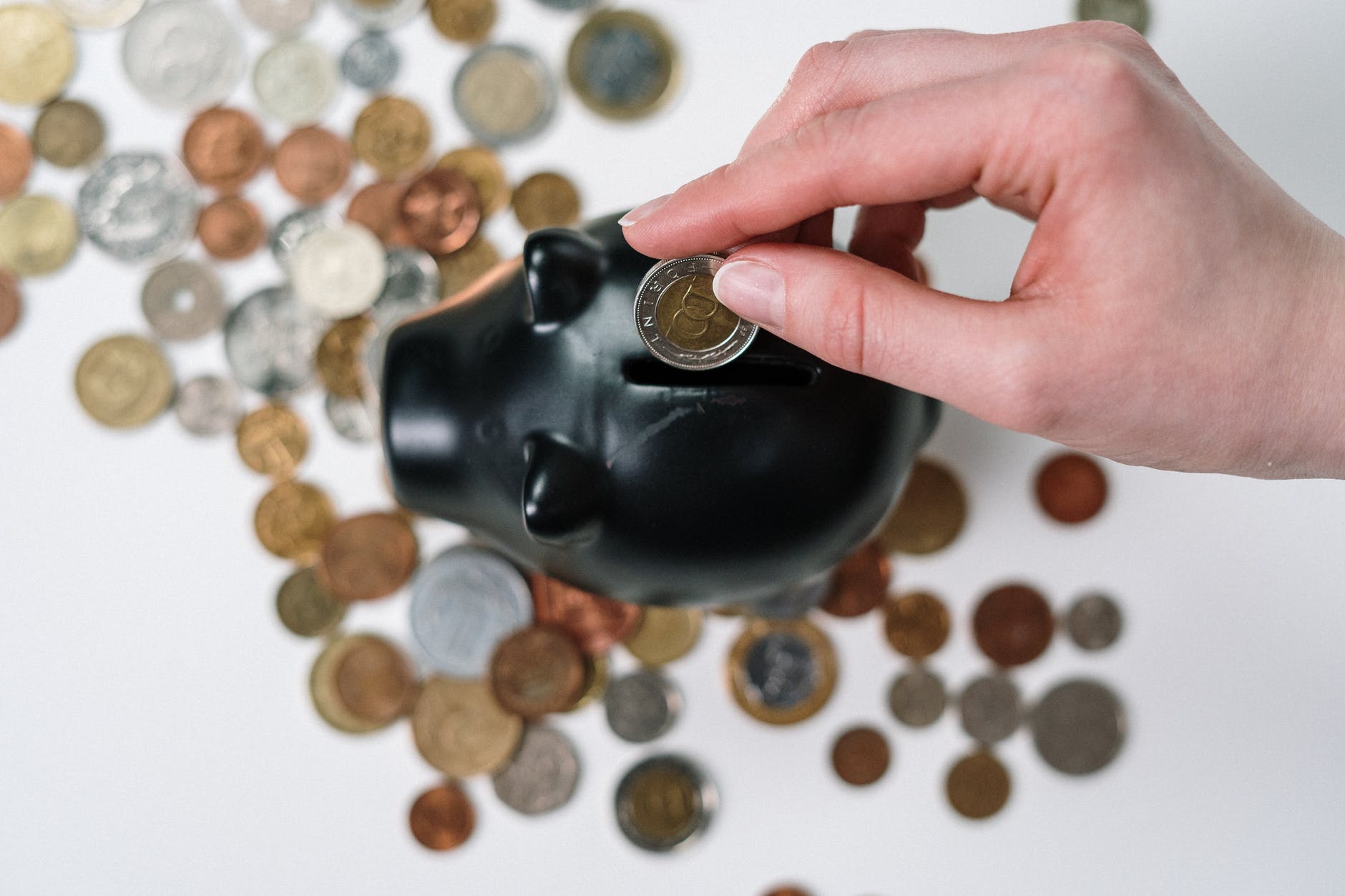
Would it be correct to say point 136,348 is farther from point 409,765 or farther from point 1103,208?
point 1103,208

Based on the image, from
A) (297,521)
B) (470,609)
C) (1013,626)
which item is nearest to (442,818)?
(470,609)

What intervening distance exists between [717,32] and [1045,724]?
66 centimetres

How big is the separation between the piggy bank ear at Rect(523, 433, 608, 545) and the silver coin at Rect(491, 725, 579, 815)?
338mm

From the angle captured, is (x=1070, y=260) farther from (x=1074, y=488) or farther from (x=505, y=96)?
(x=505, y=96)

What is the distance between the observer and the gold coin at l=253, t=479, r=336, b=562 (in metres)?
0.88

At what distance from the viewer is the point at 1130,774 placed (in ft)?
2.81

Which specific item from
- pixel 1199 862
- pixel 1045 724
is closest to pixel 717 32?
pixel 1045 724

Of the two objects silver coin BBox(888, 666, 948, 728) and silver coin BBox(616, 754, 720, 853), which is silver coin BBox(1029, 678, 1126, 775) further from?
silver coin BBox(616, 754, 720, 853)

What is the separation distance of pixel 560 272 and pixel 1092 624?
560 millimetres

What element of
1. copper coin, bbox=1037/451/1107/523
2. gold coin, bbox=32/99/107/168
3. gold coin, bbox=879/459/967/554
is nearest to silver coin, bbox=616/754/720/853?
gold coin, bbox=879/459/967/554

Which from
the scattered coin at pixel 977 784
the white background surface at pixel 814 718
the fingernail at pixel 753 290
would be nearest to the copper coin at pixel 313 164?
the white background surface at pixel 814 718

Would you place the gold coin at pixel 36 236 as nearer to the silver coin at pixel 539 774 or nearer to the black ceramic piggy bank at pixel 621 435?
the black ceramic piggy bank at pixel 621 435

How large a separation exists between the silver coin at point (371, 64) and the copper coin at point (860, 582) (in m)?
0.59

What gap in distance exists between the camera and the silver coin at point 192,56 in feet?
3.01
